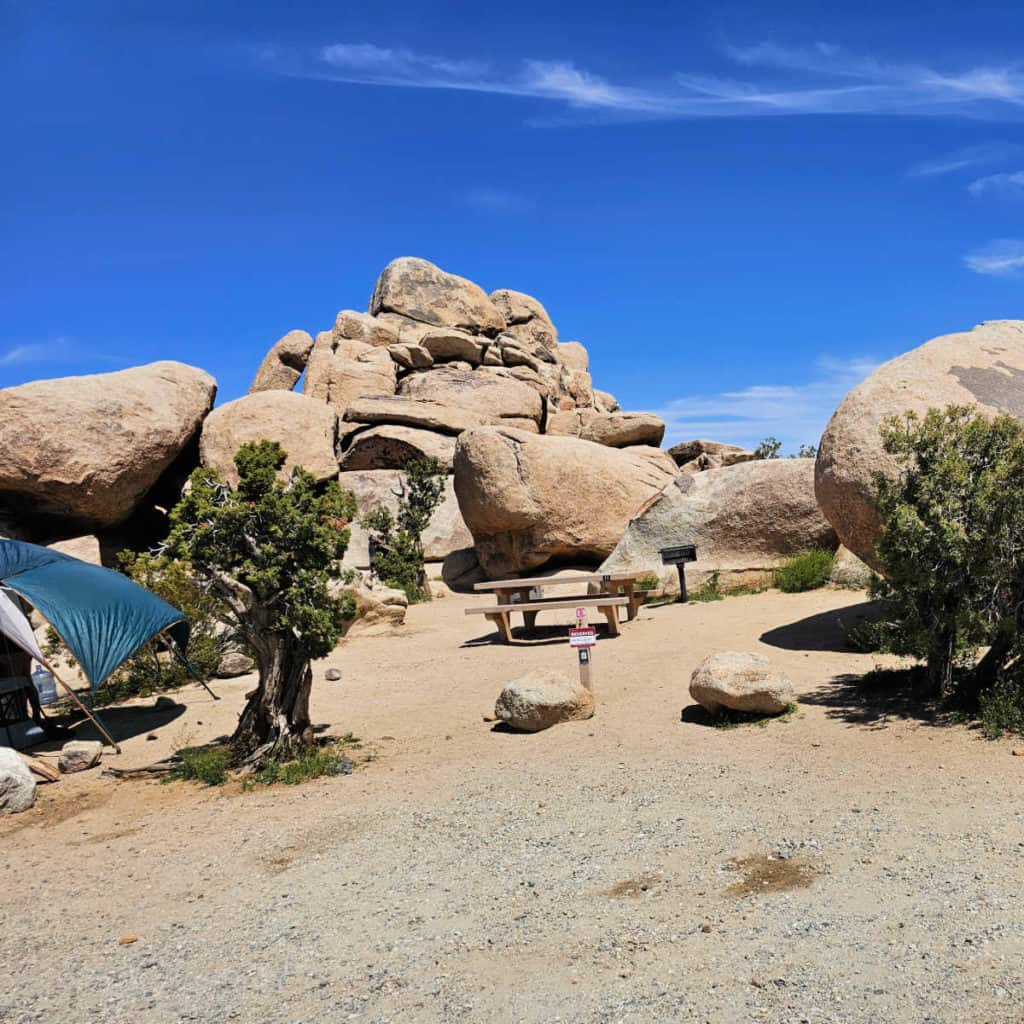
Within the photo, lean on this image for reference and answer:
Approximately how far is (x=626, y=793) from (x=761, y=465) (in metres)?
11.2

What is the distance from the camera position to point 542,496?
64.7 feet

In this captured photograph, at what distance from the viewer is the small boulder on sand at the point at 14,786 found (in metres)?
7.48

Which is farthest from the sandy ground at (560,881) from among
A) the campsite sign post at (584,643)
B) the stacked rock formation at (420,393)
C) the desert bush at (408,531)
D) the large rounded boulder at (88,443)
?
the stacked rock formation at (420,393)

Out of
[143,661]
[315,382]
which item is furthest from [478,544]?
[315,382]

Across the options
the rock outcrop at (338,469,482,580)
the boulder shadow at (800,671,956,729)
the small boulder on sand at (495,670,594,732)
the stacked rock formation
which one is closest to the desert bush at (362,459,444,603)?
the rock outcrop at (338,469,482,580)

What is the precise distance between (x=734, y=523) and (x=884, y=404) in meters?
6.82

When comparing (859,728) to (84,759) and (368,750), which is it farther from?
(84,759)

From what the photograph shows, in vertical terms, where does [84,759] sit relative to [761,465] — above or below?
below

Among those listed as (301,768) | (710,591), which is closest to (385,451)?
(710,591)

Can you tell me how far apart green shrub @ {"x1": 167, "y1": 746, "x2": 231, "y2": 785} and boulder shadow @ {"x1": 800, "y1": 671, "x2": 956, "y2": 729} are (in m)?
5.30

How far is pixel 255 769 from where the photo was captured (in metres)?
8.02

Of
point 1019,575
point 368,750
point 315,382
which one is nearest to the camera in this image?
point 1019,575

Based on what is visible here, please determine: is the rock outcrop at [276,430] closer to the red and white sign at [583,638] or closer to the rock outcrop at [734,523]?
the rock outcrop at [734,523]

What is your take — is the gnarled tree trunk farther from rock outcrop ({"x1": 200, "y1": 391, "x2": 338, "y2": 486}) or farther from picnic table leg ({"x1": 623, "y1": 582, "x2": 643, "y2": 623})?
rock outcrop ({"x1": 200, "y1": 391, "x2": 338, "y2": 486})
